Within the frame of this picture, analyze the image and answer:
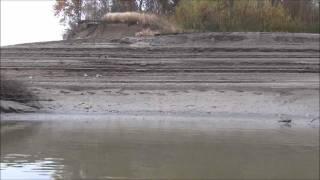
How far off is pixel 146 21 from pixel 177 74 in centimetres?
343

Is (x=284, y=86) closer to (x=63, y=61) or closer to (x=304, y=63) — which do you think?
(x=304, y=63)

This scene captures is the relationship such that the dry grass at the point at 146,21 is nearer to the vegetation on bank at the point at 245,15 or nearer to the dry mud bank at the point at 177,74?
the vegetation on bank at the point at 245,15

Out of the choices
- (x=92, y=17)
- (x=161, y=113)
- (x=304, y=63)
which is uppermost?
(x=92, y=17)

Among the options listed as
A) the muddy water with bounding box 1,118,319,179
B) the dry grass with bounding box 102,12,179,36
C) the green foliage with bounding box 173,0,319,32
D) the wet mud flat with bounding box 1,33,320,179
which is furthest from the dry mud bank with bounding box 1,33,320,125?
the muddy water with bounding box 1,118,319,179

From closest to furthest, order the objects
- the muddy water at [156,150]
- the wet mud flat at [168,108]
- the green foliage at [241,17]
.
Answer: the muddy water at [156,150]
the wet mud flat at [168,108]
the green foliage at [241,17]

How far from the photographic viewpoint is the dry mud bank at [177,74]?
1593 centimetres

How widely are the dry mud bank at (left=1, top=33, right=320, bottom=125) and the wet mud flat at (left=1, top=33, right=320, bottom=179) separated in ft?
0.10

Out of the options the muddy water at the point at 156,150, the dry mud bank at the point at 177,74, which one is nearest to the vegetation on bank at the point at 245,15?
the dry mud bank at the point at 177,74

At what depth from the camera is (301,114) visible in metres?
15.0

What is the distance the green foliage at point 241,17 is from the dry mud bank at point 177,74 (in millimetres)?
849

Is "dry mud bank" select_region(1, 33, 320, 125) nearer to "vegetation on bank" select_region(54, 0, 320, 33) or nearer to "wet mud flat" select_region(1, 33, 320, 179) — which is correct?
"wet mud flat" select_region(1, 33, 320, 179)

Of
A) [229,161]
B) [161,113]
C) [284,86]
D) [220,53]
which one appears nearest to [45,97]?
[161,113]

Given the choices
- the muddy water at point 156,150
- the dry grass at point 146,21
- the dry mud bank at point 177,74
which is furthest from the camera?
the dry grass at point 146,21

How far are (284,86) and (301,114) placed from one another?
1.52m
